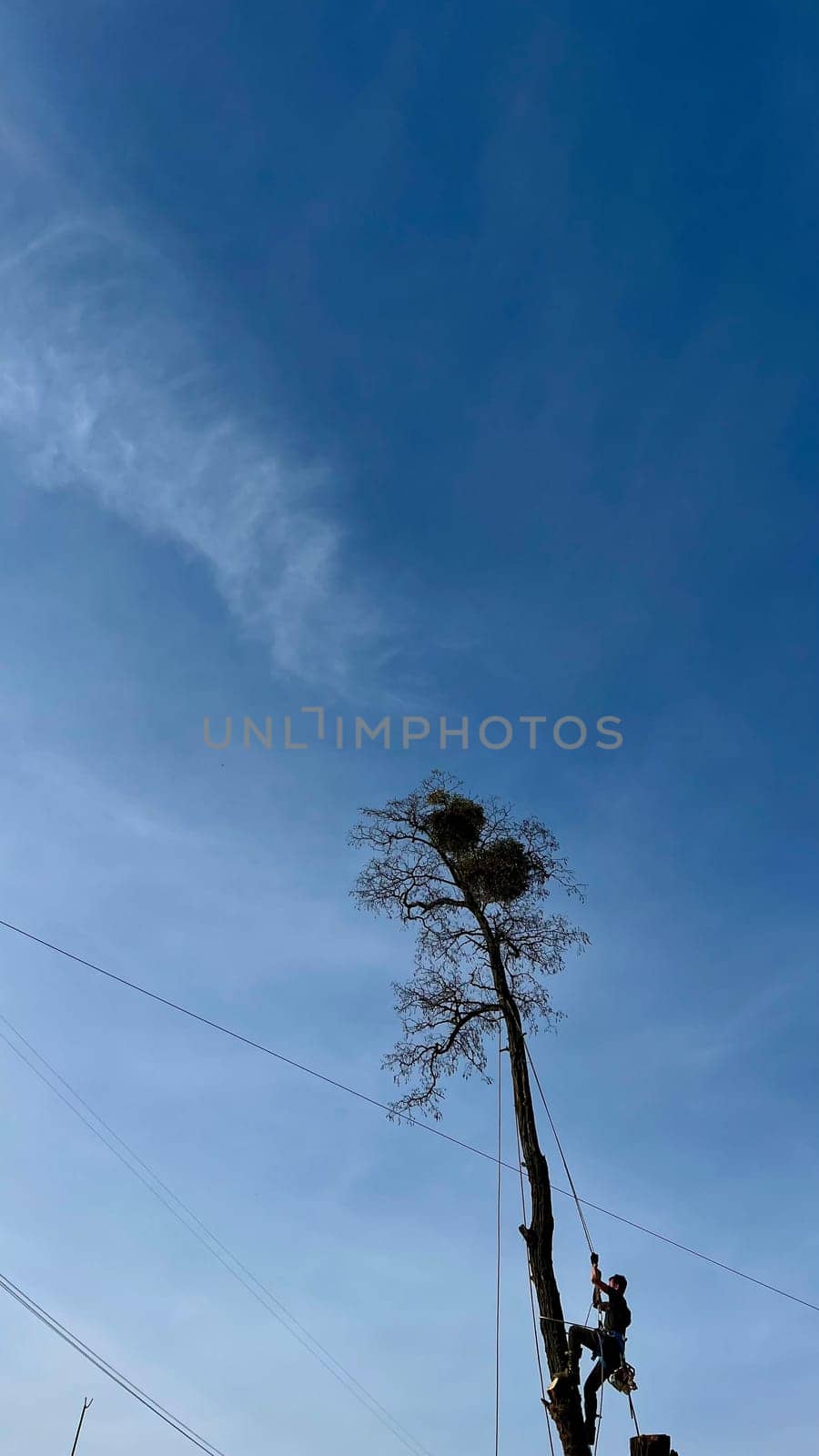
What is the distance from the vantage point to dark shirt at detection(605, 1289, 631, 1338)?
9.73 metres

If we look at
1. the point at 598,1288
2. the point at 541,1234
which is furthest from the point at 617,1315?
the point at 541,1234

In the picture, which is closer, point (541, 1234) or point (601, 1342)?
point (601, 1342)

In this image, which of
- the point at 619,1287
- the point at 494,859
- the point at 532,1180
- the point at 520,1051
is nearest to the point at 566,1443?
the point at 619,1287

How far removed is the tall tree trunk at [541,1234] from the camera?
9375 mm

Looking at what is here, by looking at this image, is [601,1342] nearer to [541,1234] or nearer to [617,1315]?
[617,1315]

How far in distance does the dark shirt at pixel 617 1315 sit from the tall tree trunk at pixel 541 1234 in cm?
51

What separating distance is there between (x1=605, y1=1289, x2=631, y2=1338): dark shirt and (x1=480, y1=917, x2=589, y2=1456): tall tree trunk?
512 millimetres

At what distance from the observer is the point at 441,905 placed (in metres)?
13.5

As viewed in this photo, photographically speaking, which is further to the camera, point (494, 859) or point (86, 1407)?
point (86, 1407)

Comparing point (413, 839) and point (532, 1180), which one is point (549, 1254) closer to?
point (532, 1180)

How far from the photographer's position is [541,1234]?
10.6m

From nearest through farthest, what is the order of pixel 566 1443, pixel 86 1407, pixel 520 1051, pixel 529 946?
1. pixel 566 1443
2. pixel 520 1051
3. pixel 529 946
4. pixel 86 1407

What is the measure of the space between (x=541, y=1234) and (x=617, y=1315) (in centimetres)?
112

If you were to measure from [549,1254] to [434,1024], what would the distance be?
3.05 metres
